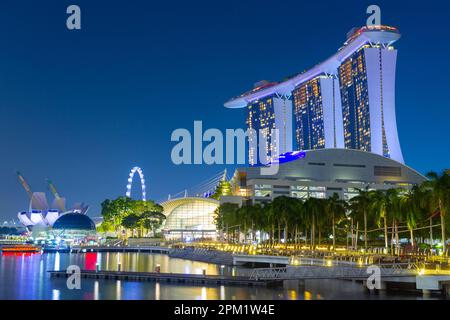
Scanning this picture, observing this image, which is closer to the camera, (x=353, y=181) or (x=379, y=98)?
(x=353, y=181)

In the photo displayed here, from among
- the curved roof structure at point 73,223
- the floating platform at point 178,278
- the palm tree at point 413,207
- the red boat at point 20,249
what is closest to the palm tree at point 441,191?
the palm tree at point 413,207

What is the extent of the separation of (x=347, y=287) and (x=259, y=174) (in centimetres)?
11087

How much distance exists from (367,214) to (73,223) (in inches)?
5147

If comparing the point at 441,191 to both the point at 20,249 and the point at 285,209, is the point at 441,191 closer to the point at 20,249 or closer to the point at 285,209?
the point at 285,209

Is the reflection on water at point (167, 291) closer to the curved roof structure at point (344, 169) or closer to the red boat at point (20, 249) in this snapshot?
the red boat at point (20, 249)

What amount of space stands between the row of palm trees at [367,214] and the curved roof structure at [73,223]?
71346mm

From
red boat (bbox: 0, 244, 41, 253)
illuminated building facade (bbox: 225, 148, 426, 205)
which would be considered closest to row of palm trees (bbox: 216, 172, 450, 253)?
illuminated building facade (bbox: 225, 148, 426, 205)

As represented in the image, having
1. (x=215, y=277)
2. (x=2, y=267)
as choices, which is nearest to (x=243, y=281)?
(x=215, y=277)

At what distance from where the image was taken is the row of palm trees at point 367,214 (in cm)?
6788

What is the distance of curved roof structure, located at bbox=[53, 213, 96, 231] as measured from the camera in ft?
634

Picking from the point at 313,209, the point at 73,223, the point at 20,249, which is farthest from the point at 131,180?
the point at 313,209
